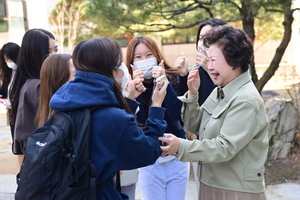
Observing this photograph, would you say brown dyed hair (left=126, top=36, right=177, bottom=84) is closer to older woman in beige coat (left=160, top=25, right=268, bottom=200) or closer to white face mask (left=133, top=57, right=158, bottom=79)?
white face mask (left=133, top=57, right=158, bottom=79)

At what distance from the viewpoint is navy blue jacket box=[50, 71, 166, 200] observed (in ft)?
5.26

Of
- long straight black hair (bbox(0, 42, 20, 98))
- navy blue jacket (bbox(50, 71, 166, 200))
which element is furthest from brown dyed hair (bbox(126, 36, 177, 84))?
long straight black hair (bbox(0, 42, 20, 98))

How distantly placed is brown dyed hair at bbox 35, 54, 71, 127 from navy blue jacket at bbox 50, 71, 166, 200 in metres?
0.67

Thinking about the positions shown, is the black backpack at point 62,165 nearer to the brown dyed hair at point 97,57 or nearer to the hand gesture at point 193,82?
the brown dyed hair at point 97,57

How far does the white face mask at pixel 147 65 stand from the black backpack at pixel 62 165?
3.19ft

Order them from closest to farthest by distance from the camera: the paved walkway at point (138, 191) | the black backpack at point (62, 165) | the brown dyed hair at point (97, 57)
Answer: the black backpack at point (62, 165) < the brown dyed hair at point (97, 57) < the paved walkway at point (138, 191)

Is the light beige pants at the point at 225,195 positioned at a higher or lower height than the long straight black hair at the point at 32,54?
lower

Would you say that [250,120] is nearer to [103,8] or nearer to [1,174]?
[103,8]

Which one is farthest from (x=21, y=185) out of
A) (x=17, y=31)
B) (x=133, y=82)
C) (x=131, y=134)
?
(x=17, y=31)

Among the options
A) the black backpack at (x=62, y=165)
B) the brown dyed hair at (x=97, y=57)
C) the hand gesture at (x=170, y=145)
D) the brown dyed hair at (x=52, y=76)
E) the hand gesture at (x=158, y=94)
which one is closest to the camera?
the black backpack at (x=62, y=165)

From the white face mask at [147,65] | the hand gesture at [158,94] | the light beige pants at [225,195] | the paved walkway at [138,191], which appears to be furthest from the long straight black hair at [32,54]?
the paved walkway at [138,191]

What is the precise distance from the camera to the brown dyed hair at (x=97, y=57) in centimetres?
170

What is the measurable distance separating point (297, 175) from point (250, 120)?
3.32 metres

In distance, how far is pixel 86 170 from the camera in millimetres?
1562
